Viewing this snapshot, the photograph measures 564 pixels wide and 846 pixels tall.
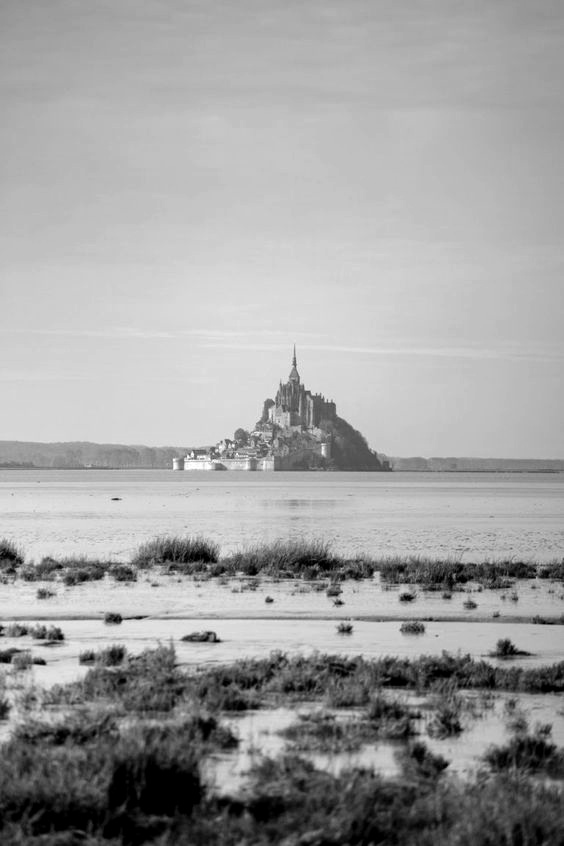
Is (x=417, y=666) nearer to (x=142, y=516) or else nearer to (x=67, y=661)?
(x=67, y=661)

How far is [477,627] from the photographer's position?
749 inches

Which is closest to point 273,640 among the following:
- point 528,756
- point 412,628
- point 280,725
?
point 412,628

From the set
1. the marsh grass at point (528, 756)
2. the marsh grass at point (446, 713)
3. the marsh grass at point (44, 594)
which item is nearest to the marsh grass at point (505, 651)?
the marsh grass at point (446, 713)

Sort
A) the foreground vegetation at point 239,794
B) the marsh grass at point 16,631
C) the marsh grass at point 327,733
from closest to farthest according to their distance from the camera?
the foreground vegetation at point 239,794, the marsh grass at point 327,733, the marsh grass at point 16,631

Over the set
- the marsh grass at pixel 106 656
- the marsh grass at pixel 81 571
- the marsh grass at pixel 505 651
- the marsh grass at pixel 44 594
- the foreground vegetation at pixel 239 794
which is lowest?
the marsh grass at pixel 81 571

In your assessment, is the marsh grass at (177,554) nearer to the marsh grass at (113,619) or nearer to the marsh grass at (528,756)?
the marsh grass at (113,619)

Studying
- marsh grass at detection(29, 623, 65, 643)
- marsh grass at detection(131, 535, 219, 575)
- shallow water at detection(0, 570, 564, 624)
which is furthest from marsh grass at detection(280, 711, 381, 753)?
marsh grass at detection(131, 535, 219, 575)

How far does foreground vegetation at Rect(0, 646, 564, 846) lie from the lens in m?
6.86

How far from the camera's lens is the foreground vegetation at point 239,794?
686cm

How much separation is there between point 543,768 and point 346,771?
187cm

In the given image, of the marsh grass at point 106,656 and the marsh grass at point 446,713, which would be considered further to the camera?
the marsh grass at point 106,656

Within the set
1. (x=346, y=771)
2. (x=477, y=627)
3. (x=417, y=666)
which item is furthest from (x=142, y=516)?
(x=346, y=771)

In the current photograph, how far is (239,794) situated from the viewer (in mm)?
7746

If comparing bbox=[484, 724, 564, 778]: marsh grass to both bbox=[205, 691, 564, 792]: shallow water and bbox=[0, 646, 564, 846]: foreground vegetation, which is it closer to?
bbox=[0, 646, 564, 846]: foreground vegetation
